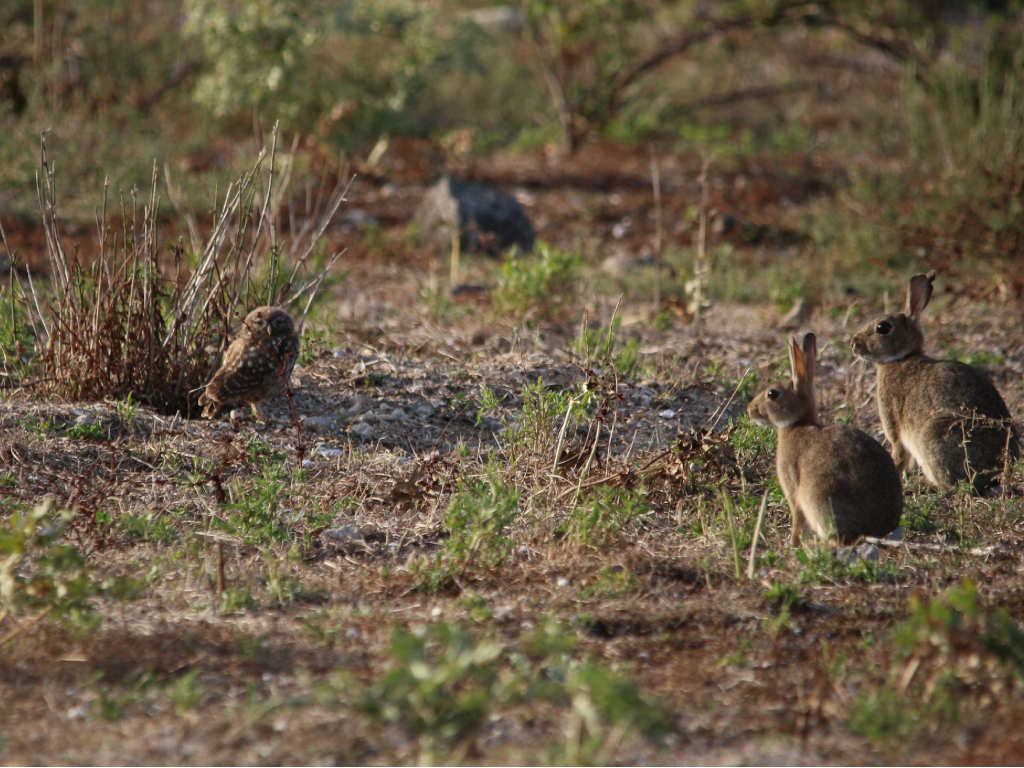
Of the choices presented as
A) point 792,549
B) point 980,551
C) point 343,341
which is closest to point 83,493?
point 343,341

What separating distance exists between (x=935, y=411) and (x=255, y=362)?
3299 mm

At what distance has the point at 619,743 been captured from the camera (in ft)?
11.2

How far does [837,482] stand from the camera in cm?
470

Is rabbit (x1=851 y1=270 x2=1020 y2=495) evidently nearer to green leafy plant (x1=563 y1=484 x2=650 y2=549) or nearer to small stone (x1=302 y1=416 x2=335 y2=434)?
green leafy plant (x1=563 y1=484 x2=650 y2=549)

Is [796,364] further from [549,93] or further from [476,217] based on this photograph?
[549,93]

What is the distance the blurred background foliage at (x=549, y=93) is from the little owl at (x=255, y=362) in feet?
11.7

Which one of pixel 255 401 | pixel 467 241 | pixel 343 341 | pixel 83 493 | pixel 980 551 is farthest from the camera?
pixel 467 241

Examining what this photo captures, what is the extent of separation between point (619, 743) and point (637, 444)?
2.92 meters

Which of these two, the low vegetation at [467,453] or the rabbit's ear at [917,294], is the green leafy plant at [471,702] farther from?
the rabbit's ear at [917,294]

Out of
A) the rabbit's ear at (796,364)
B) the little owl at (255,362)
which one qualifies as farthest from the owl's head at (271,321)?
the rabbit's ear at (796,364)

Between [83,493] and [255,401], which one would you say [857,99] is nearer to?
[255,401]

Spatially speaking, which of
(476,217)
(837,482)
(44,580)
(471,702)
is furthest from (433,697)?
(476,217)

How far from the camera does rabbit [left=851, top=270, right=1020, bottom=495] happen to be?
5.49 metres

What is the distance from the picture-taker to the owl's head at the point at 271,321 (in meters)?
6.06
